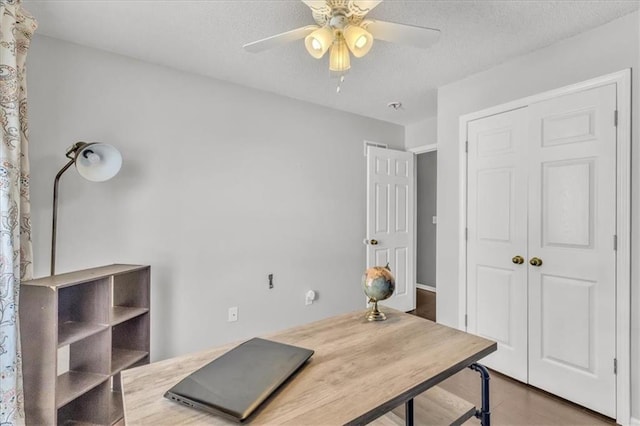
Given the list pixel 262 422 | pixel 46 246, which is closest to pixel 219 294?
pixel 46 246

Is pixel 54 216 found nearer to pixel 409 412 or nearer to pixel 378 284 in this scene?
pixel 378 284

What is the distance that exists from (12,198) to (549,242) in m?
3.18

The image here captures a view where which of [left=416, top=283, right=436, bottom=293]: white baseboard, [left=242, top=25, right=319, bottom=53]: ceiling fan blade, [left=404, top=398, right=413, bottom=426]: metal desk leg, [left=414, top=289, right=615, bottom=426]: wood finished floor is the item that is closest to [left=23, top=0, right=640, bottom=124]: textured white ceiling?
[left=242, top=25, right=319, bottom=53]: ceiling fan blade

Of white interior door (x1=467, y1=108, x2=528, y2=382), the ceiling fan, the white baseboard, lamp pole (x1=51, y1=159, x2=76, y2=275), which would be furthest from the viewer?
the white baseboard

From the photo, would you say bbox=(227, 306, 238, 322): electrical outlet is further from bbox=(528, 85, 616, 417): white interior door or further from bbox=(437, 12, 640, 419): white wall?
bbox=(528, 85, 616, 417): white interior door

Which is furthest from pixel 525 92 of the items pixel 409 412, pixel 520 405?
pixel 409 412

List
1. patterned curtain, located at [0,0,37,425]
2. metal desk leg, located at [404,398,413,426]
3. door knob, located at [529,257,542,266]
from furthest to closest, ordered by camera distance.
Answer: door knob, located at [529,257,542,266] → patterned curtain, located at [0,0,37,425] → metal desk leg, located at [404,398,413,426]

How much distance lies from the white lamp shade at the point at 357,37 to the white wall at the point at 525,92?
1538 mm

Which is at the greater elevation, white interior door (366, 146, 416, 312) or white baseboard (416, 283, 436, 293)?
white interior door (366, 146, 416, 312)

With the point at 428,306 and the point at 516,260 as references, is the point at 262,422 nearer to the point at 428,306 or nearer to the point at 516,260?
the point at 516,260

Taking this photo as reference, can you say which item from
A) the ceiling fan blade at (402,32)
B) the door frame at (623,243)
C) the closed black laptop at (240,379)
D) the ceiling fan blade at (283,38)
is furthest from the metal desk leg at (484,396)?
the ceiling fan blade at (283,38)

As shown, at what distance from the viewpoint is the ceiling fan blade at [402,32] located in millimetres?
1407

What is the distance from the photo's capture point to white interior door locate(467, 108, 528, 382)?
236 centimetres

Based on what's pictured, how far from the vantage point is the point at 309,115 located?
3379 millimetres
